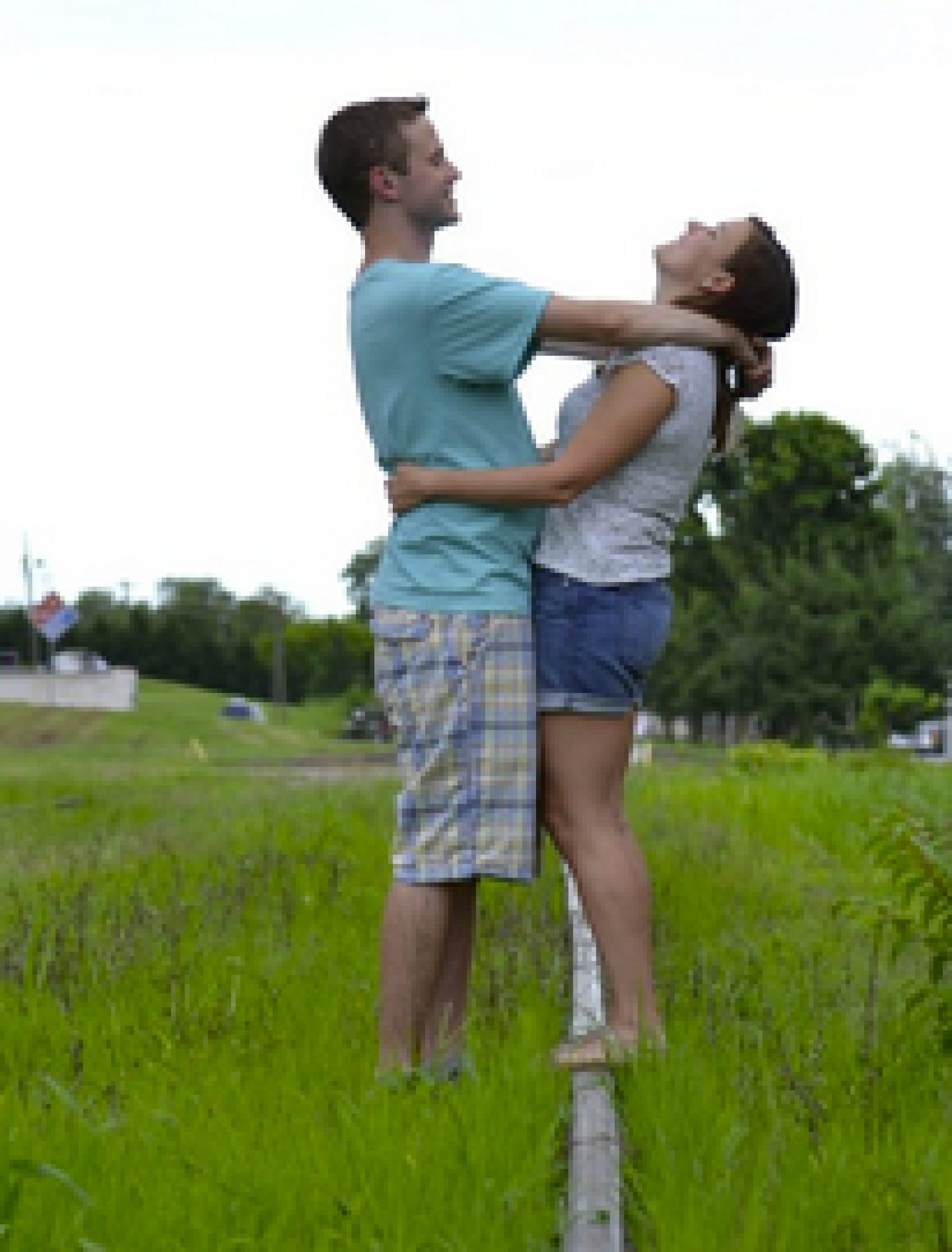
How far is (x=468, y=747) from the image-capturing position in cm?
351

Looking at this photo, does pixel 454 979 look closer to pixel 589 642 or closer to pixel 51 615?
pixel 589 642

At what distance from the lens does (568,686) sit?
362 cm

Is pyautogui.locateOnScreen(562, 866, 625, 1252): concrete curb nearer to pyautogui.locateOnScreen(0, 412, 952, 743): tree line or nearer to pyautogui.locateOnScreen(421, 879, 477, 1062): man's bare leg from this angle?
pyautogui.locateOnScreen(421, 879, 477, 1062): man's bare leg

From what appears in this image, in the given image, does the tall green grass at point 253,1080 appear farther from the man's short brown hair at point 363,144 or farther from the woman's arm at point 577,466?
the man's short brown hair at point 363,144

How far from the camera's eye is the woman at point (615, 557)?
358 cm

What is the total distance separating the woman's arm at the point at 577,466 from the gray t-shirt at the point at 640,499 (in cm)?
4

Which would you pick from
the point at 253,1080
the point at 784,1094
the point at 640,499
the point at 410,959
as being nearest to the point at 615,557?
the point at 640,499

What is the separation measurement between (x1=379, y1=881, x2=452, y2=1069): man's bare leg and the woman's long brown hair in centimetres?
124

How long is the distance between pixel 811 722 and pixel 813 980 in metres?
A: 43.6

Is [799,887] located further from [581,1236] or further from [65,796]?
[65,796]

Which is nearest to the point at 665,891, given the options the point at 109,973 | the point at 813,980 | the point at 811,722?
the point at 813,980

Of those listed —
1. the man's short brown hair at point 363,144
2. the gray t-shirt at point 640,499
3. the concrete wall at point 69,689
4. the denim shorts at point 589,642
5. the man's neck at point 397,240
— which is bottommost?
the concrete wall at point 69,689

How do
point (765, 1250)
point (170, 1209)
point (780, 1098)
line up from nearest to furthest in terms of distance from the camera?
point (765, 1250) < point (170, 1209) < point (780, 1098)

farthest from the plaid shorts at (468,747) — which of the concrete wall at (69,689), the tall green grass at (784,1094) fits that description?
the concrete wall at (69,689)
